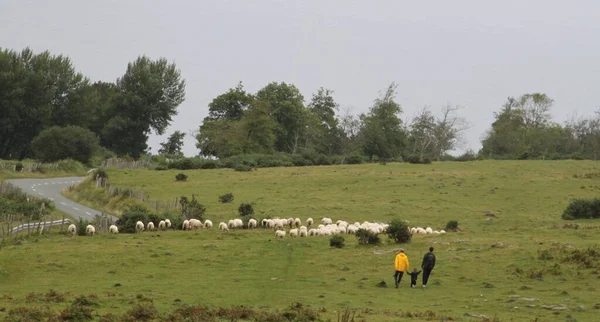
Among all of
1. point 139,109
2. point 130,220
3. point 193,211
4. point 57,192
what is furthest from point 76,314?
point 139,109

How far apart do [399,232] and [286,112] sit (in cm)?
10403

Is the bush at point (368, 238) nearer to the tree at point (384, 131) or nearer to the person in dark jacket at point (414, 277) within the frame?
the person in dark jacket at point (414, 277)

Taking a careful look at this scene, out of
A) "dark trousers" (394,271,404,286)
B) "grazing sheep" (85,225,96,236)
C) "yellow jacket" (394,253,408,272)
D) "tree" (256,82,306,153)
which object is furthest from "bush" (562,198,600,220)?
"tree" (256,82,306,153)

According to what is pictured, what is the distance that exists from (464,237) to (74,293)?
2342 centimetres

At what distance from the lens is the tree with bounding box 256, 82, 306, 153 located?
5709 inches

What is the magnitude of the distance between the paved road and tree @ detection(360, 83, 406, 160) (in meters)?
47.0

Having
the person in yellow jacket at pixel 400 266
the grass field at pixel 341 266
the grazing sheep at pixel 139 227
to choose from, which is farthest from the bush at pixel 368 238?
the grazing sheep at pixel 139 227

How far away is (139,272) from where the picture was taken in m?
34.1

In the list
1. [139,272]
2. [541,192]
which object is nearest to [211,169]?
[541,192]

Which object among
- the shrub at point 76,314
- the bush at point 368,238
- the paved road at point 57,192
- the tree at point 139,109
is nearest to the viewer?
the shrub at point 76,314

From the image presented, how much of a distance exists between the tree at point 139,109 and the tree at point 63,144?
20716 mm

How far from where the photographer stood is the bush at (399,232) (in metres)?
42.5

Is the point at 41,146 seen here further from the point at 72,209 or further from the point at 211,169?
the point at 72,209

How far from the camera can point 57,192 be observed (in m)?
77.2
